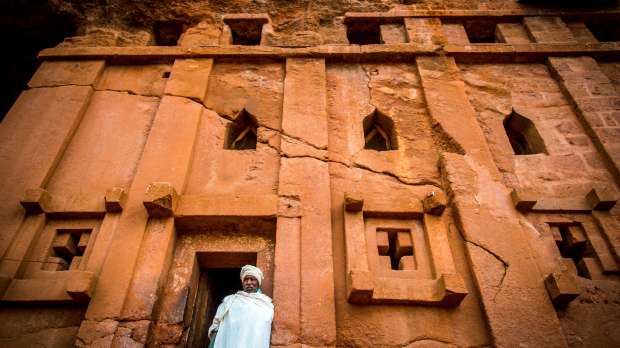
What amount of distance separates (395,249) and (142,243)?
92.3 inches

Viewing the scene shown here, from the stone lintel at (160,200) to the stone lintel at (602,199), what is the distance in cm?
407

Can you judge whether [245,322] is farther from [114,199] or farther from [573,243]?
[573,243]

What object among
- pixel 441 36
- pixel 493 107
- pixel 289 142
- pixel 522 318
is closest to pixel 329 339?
pixel 522 318

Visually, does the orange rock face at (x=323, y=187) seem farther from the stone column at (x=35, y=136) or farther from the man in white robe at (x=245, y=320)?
the man in white robe at (x=245, y=320)

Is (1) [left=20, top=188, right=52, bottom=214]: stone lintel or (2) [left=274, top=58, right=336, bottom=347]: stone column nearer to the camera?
(2) [left=274, top=58, right=336, bottom=347]: stone column

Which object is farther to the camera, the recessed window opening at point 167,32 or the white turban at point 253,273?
the recessed window opening at point 167,32

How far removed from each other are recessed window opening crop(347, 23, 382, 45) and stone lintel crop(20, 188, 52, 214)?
15.8 ft

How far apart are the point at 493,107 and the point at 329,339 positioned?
11.8ft

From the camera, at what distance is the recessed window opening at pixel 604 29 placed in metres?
6.12

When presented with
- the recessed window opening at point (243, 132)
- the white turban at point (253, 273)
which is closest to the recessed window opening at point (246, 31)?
the recessed window opening at point (243, 132)

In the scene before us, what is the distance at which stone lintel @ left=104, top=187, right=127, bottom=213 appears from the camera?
3.55 m

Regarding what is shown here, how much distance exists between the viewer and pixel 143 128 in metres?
4.45

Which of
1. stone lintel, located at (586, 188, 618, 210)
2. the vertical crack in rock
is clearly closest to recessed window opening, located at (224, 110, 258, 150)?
the vertical crack in rock

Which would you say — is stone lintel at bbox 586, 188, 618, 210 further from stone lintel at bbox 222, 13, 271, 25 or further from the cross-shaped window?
stone lintel at bbox 222, 13, 271, 25
